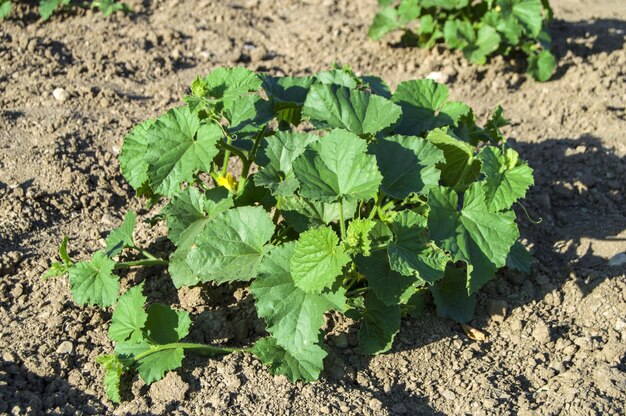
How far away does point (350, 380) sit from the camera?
3.72 m

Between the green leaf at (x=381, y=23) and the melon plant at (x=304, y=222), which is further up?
the melon plant at (x=304, y=222)

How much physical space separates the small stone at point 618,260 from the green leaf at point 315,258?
1.72 meters

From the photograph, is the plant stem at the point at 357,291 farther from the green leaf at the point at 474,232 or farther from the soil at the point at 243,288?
the green leaf at the point at 474,232

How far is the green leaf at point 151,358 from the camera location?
3486mm

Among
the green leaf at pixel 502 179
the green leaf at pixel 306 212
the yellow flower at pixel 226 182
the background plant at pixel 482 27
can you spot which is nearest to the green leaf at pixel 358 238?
the green leaf at pixel 306 212

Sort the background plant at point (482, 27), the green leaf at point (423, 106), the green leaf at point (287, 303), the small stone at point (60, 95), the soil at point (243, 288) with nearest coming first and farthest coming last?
the green leaf at point (287, 303) < the soil at point (243, 288) < the green leaf at point (423, 106) < the small stone at point (60, 95) < the background plant at point (482, 27)

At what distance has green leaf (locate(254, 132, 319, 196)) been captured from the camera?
3.61 metres

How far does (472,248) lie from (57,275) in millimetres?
1810

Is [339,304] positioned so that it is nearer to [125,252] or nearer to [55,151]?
[125,252]

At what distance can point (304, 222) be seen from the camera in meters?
3.67

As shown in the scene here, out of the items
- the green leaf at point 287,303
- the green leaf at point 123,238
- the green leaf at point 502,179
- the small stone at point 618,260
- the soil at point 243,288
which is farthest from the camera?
the small stone at point 618,260

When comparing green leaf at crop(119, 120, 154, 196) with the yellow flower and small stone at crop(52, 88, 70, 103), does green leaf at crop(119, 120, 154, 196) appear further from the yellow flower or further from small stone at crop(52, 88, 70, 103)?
small stone at crop(52, 88, 70, 103)

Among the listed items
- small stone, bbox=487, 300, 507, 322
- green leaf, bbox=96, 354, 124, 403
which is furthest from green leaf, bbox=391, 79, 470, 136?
green leaf, bbox=96, 354, 124, 403

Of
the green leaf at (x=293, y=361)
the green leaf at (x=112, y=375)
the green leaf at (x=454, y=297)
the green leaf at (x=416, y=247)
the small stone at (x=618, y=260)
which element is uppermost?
the green leaf at (x=416, y=247)
